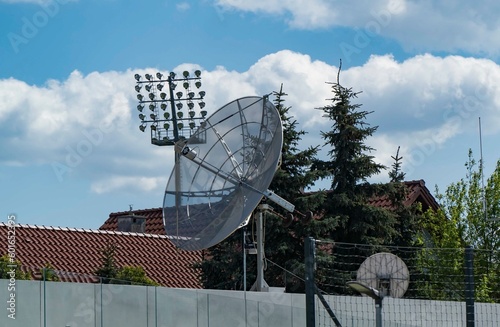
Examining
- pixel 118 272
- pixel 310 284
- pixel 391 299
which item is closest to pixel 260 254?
pixel 391 299

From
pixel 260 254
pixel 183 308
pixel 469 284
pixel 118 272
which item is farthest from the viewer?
pixel 118 272

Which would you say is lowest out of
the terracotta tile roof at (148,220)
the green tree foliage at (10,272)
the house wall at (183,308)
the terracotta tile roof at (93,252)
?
the house wall at (183,308)

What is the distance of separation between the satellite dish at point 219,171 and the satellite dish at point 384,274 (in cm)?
197

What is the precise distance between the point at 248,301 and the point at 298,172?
10.7 m

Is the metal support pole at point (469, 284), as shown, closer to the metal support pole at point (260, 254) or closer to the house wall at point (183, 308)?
the house wall at point (183, 308)

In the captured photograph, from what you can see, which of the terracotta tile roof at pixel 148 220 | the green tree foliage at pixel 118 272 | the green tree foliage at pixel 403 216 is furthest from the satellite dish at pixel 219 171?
the terracotta tile roof at pixel 148 220

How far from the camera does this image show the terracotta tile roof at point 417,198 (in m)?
34.4

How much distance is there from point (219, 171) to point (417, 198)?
Result: 18118mm

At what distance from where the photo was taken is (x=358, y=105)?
30.0m

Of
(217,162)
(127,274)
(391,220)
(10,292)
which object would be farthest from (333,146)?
(10,292)

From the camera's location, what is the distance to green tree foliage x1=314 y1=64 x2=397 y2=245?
1145 inches

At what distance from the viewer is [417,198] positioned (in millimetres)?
36500

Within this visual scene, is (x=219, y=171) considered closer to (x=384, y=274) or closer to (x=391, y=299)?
(x=384, y=274)

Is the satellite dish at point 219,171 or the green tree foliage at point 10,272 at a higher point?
the satellite dish at point 219,171
